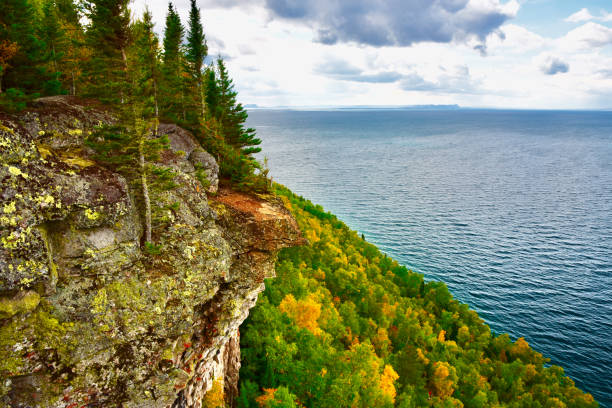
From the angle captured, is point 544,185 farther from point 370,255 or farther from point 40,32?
point 40,32

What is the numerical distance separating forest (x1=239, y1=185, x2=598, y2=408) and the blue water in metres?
6.67

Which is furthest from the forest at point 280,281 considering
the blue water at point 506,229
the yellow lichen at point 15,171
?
the blue water at point 506,229

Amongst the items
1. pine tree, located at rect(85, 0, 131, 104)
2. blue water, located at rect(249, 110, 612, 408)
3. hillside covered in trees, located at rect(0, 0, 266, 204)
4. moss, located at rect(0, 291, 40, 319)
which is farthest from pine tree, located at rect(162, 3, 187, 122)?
blue water, located at rect(249, 110, 612, 408)

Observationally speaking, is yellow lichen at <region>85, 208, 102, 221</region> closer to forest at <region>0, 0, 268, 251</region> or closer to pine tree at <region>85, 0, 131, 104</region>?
forest at <region>0, 0, 268, 251</region>

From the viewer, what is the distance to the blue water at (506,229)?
157ft

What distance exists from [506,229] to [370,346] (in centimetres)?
5743

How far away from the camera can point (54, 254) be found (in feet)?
46.4

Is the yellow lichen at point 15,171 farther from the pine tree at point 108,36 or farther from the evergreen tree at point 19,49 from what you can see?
the evergreen tree at point 19,49

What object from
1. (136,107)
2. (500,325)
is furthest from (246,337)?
(500,325)

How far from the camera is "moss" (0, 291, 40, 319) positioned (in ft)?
40.2

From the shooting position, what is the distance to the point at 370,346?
31.5 meters

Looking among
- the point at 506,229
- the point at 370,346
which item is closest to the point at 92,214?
the point at 370,346

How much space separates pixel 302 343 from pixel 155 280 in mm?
16937

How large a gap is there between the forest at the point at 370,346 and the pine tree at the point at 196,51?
17202mm
